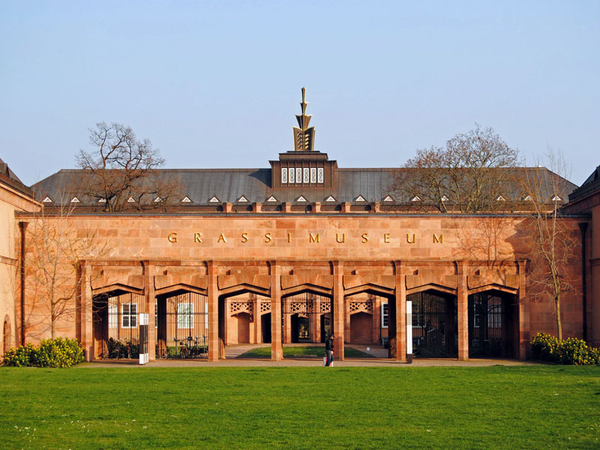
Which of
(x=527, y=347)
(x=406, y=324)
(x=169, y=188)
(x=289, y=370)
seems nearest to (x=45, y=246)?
(x=289, y=370)

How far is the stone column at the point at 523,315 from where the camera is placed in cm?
3269

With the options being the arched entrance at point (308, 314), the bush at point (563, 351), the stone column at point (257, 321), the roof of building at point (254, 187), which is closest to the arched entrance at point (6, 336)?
the bush at point (563, 351)

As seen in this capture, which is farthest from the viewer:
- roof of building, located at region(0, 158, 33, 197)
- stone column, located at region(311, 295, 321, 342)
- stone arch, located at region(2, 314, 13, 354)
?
stone column, located at region(311, 295, 321, 342)

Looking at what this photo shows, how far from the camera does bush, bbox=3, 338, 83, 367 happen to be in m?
29.4

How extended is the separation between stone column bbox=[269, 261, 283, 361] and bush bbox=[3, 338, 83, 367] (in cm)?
794

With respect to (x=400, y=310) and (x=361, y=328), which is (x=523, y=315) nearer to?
(x=400, y=310)

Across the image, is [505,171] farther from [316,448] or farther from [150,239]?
[316,448]

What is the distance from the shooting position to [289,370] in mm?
27000

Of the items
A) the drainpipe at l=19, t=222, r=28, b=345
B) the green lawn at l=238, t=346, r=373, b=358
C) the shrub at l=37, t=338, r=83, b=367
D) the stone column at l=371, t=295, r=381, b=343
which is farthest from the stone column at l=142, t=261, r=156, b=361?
the stone column at l=371, t=295, r=381, b=343

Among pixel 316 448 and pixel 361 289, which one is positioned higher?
pixel 361 289

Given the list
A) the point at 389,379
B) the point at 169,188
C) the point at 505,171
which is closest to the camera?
the point at 389,379

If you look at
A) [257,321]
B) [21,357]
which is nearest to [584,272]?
[21,357]

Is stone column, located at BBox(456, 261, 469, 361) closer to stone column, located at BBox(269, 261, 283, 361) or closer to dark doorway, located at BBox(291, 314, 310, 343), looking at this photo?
stone column, located at BBox(269, 261, 283, 361)

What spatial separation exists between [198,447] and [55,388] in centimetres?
905
